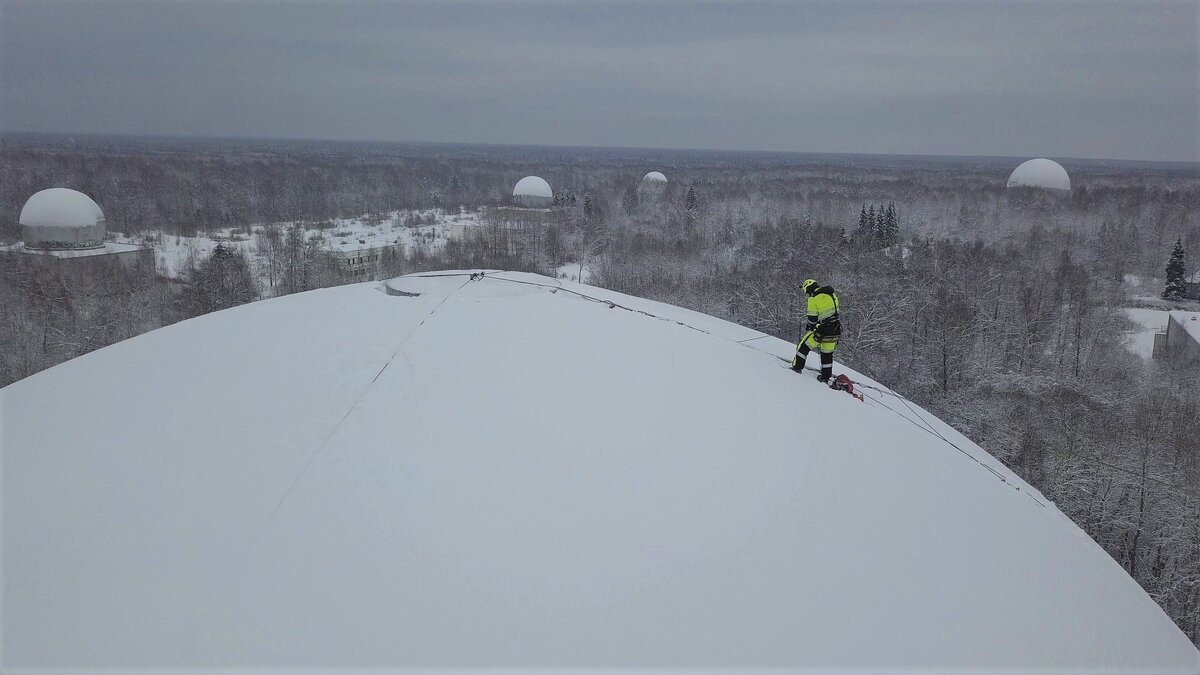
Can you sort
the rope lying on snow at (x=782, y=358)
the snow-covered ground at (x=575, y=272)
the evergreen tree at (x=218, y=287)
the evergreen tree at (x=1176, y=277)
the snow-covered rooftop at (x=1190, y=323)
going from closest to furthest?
the rope lying on snow at (x=782, y=358) < the snow-covered rooftop at (x=1190, y=323) < the evergreen tree at (x=218, y=287) < the snow-covered ground at (x=575, y=272) < the evergreen tree at (x=1176, y=277)

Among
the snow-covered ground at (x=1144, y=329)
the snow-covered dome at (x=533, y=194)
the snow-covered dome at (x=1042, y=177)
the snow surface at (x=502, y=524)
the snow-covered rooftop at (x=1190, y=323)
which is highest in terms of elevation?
the snow-covered dome at (x=1042, y=177)

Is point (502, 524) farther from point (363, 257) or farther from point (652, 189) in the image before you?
point (652, 189)

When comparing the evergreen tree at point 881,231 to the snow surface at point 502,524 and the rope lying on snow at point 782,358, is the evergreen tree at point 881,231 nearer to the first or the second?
the rope lying on snow at point 782,358

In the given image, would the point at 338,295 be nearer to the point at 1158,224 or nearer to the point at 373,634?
the point at 373,634

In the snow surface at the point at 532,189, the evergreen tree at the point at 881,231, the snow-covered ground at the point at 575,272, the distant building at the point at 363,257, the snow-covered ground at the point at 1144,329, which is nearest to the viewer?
the snow-covered ground at the point at 1144,329

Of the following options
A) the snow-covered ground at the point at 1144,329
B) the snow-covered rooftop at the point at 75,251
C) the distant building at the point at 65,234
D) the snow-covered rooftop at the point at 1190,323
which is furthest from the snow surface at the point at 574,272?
the snow-covered ground at the point at 1144,329
